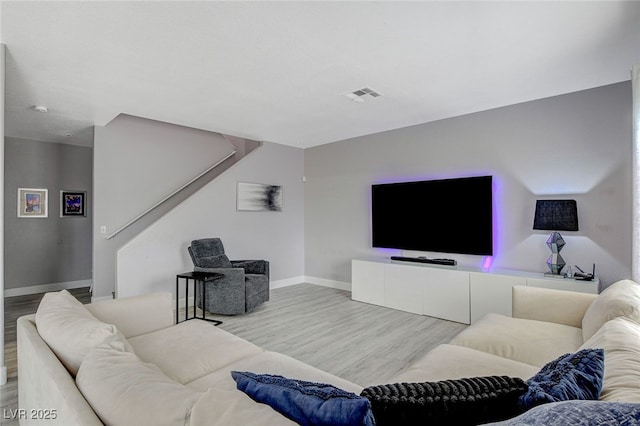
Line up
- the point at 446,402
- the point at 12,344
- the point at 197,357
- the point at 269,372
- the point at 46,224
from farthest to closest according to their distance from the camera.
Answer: the point at 46,224, the point at 12,344, the point at 197,357, the point at 269,372, the point at 446,402

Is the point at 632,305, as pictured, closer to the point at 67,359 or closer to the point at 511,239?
the point at 511,239

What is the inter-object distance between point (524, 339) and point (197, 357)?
82.9 inches

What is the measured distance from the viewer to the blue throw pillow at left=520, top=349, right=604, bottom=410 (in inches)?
36.7

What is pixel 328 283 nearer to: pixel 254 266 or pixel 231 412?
pixel 254 266

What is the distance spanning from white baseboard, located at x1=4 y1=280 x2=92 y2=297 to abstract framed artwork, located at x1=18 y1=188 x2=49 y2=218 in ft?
3.99

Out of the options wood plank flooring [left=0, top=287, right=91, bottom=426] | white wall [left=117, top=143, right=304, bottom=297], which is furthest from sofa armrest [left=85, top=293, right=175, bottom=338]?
white wall [left=117, top=143, right=304, bottom=297]

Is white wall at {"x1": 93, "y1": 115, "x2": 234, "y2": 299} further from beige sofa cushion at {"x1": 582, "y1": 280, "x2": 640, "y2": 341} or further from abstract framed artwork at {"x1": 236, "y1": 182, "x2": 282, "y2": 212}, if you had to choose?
beige sofa cushion at {"x1": 582, "y1": 280, "x2": 640, "y2": 341}

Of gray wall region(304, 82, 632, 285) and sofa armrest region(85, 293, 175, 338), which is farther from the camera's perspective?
gray wall region(304, 82, 632, 285)

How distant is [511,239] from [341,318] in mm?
2349

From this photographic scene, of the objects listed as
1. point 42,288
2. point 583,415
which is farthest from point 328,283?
point 583,415

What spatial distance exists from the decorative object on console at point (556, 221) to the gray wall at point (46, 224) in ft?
23.9

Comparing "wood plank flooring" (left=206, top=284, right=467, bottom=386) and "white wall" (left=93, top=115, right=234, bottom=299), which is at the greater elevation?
"white wall" (left=93, top=115, right=234, bottom=299)

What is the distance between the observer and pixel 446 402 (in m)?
0.93

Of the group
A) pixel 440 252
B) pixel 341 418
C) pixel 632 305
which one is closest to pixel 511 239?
pixel 440 252
